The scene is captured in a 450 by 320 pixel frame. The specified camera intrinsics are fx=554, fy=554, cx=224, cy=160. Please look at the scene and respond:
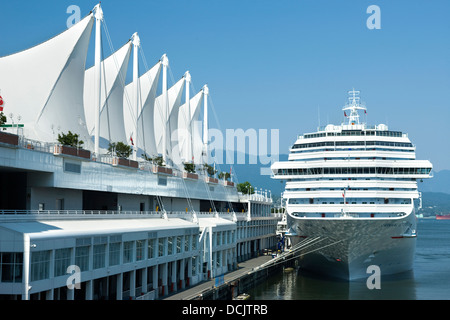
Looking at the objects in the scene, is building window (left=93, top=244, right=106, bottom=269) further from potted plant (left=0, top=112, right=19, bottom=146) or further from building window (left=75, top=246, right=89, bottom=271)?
potted plant (left=0, top=112, right=19, bottom=146)

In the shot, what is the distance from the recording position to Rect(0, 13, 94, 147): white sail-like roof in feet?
149

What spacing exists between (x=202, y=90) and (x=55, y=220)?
59.1 meters

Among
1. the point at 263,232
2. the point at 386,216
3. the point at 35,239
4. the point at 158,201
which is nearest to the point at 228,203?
the point at 263,232

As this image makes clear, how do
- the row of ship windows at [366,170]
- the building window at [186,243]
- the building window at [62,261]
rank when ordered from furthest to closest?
1. the row of ship windows at [366,170]
2. the building window at [186,243]
3. the building window at [62,261]

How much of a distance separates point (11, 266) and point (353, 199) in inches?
1419

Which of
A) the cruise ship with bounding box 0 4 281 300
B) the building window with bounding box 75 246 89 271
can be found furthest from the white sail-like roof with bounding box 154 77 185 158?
the building window with bounding box 75 246 89 271

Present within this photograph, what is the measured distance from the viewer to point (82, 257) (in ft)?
97.1

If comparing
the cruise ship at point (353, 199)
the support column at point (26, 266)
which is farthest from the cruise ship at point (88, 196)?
the cruise ship at point (353, 199)

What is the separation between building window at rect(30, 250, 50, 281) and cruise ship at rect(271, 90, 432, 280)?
97.6 feet

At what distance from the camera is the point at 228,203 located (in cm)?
8231

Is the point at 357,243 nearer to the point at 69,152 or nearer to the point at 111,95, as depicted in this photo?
the point at 69,152

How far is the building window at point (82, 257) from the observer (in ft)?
95.5

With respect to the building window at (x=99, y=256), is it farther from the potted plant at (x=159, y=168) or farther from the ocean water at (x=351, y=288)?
the potted plant at (x=159, y=168)

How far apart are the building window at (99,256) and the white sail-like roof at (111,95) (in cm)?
2820
